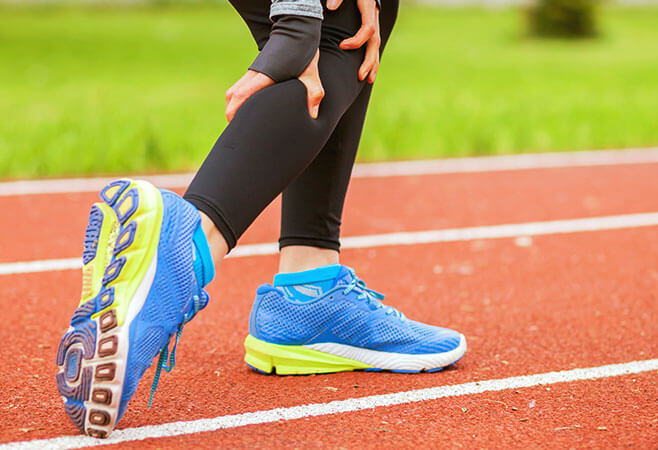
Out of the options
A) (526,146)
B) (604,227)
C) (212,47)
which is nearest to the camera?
(604,227)

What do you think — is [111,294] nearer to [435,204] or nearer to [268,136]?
[268,136]

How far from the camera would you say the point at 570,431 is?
6.47 feet

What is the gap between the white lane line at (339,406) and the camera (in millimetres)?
1860

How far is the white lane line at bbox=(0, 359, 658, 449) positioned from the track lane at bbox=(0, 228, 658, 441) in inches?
1.7

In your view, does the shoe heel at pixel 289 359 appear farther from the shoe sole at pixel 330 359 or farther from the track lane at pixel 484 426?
the track lane at pixel 484 426

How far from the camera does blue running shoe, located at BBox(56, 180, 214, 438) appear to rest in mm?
1706

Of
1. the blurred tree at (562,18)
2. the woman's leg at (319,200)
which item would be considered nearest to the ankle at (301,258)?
the woman's leg at (319,200)

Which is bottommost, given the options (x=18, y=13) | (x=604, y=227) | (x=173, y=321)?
(x=18, y=13)

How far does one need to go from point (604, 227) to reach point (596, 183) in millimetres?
1427

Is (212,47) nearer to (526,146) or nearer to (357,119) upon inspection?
(526,146)

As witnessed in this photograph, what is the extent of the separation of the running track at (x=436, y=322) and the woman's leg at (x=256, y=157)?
497mm

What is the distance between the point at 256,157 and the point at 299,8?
33cm

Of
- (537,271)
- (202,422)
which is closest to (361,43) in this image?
(202,422)

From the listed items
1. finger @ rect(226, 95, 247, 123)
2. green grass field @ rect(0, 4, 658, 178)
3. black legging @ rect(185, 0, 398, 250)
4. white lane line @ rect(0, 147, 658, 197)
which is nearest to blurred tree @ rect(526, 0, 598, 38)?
green grass field @ rect(0, 4, 658, 178)
